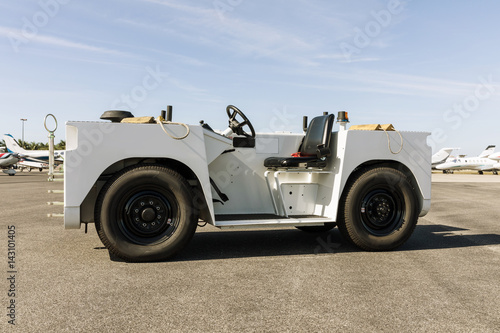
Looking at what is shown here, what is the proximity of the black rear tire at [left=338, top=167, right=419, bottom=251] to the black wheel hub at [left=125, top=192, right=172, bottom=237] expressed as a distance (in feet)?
6.84

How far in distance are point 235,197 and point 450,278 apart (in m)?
2.45

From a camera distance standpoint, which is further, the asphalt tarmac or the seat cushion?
the seat cushion

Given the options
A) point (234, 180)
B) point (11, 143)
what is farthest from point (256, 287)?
point (11, 143)

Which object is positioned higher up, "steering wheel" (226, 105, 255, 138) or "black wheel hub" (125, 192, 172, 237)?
"steering wheel" (226, 105, 255, 138)

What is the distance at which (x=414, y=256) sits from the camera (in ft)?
15.4

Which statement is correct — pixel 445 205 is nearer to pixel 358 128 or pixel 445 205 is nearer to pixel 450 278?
pixel 358 128

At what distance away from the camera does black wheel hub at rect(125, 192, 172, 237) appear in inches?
164

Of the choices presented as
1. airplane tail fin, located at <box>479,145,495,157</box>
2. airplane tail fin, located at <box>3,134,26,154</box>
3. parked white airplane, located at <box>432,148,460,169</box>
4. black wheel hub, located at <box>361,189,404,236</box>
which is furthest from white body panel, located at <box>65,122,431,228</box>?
airplane tail fin, located at <box>479,145,495,157</box>

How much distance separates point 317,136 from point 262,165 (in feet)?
2.57

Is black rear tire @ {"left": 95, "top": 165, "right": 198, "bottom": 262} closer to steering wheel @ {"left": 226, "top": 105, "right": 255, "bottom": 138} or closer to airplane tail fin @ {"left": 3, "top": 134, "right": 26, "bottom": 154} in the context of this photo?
steering wheel @ {"left": 226, "top": 105, "right": 255, "bottom": 138}

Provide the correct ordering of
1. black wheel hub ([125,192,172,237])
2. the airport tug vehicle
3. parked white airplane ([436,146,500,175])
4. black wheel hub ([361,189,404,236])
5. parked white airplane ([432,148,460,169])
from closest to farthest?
1. the airport tug vehicle
2. black wheel hub ([125,192,172,237])
3. black wheel hub ([361,189,404,236])
4. parked white airplane ([436,146,500,175])
5. parked white airplane ([432,148,460,169])

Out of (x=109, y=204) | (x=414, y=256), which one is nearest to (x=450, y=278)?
(x=414, y=256)

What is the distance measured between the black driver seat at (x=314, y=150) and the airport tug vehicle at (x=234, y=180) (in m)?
0.01

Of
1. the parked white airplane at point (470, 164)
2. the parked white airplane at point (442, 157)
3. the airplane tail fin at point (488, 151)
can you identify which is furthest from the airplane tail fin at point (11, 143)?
the airplane tail fin at point (488, 151)
